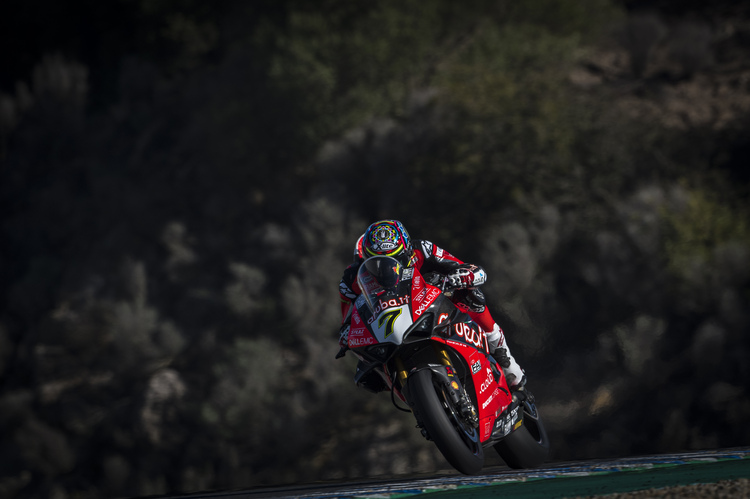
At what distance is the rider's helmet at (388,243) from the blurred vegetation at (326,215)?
549 cm

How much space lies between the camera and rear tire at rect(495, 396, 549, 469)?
5953 mm

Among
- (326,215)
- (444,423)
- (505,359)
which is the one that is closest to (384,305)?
(444,423)

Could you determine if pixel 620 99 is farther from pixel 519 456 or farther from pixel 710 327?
pixel 519 456

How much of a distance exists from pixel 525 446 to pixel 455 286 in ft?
5.44

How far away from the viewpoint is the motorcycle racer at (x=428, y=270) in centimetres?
533

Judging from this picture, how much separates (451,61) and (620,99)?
5.05 m

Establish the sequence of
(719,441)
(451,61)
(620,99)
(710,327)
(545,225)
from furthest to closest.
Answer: (451,61), (620,99), (545,225), (710,327), (719,441)

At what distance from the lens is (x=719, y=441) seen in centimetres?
1134

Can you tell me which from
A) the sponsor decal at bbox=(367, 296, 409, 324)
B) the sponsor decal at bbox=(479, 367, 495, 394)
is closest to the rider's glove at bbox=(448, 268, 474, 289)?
the sponsor decal at bbox=(367, 296, 409, 324)

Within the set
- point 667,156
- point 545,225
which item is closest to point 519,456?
point 545,225

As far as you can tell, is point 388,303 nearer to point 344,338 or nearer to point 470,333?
point 344,338

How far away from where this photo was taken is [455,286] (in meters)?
5.38

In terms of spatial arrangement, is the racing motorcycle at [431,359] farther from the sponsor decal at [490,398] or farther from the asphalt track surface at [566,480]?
the asphalt track surface at [566,480]

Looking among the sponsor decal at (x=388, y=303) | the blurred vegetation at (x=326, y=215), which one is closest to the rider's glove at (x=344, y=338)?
the sponsor decal at (x=388, y=303)
